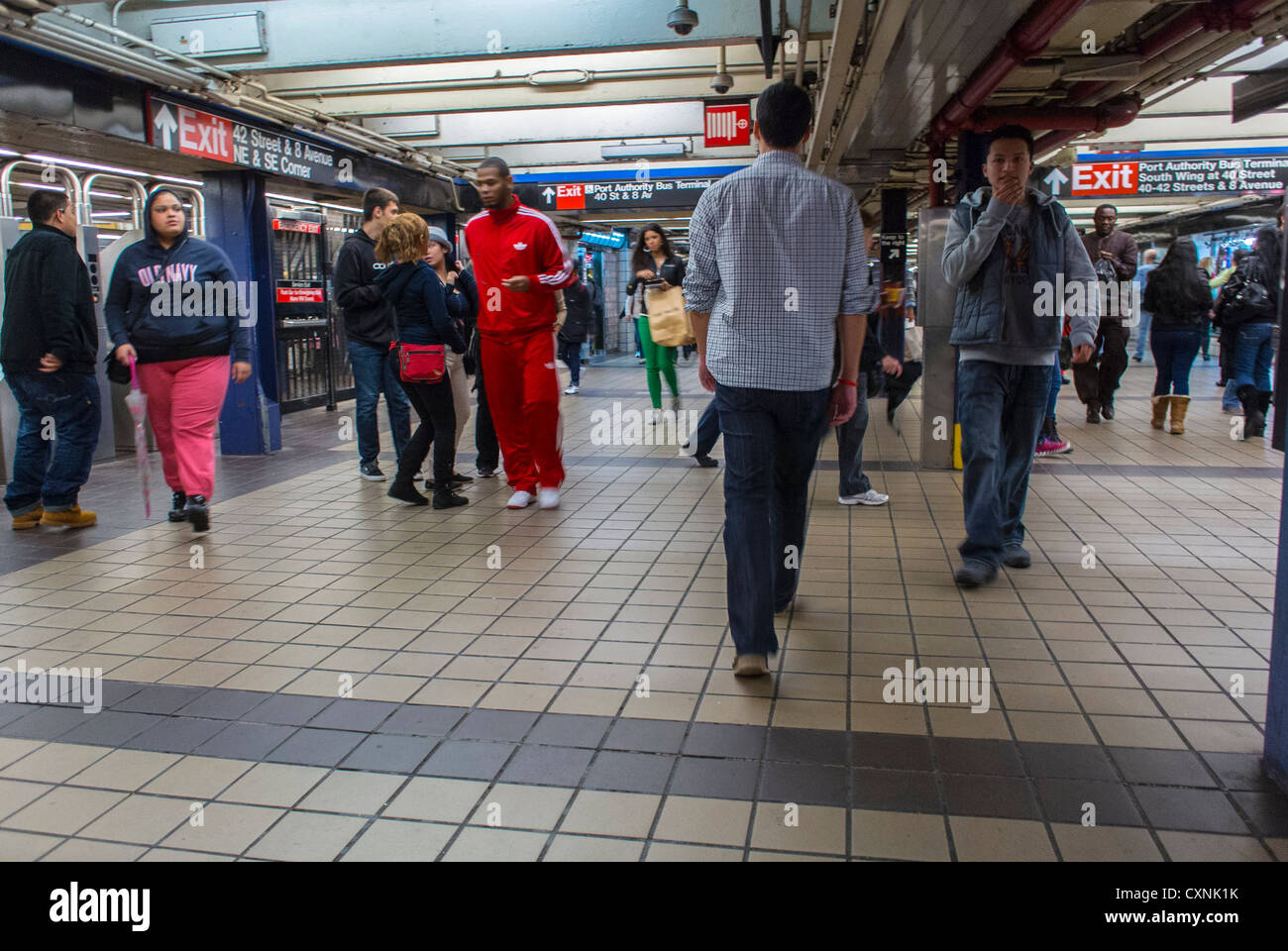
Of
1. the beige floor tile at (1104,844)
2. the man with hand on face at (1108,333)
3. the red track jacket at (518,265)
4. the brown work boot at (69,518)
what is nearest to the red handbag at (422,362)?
the red track jacket at (518,265)

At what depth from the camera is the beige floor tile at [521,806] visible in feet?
8.31

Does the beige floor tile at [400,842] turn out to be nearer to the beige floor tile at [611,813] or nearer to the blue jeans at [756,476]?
the beige floor tile at [611,813]

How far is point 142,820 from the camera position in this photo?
2576mm

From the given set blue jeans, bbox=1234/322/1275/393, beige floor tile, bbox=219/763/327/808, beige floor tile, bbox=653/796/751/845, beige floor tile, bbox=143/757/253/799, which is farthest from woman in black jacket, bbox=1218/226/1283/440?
beige floor tile, bbox=143/757/253/799

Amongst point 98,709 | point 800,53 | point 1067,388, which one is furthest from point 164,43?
point 1067,388

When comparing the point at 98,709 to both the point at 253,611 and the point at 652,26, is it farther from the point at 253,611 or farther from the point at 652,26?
the point at 652,26

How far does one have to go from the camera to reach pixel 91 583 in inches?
187

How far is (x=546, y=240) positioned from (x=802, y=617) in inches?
119

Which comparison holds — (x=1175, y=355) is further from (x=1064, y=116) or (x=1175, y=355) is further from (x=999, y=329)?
(x=999, y=329)

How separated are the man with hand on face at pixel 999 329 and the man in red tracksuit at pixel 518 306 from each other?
246 centimetres

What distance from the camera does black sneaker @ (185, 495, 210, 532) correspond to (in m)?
5.62

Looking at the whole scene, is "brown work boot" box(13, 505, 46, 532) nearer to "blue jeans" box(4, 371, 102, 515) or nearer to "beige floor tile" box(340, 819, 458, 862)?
"blue jeans" box(4, 371, 102, 515)

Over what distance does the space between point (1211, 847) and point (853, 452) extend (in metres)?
4.07

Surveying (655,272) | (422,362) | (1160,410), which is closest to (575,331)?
(655,272)
